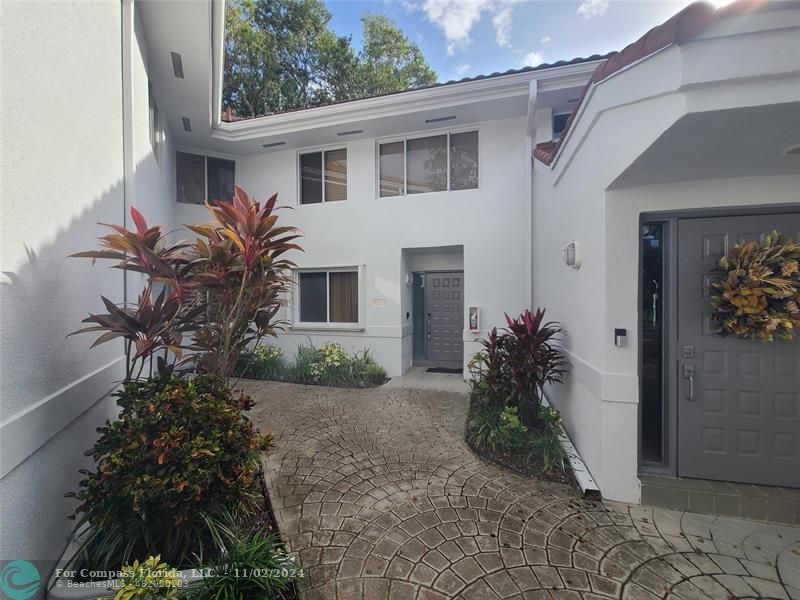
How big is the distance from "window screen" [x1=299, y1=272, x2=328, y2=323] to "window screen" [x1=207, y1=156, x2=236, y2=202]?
3.12 metres

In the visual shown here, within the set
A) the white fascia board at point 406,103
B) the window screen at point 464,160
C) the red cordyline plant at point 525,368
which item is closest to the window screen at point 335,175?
the white fascia board at point 406,103

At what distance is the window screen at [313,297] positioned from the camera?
777 cm

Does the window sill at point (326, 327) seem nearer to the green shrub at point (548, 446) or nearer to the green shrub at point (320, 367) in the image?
the green shrub at point (320, 367)

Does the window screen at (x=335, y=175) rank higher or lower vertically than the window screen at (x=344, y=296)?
higher

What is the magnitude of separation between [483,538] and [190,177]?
9.45 m

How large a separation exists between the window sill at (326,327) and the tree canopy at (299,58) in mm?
8649

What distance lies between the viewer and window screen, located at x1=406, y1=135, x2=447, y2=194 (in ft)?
23.2

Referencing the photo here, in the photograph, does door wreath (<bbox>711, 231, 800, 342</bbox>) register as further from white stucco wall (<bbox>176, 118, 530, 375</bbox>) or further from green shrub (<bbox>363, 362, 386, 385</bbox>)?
green shrub (<bbox>363, 362, 386, 385</bbox>)

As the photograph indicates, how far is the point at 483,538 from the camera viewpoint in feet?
7.95

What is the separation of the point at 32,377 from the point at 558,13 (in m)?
8.76

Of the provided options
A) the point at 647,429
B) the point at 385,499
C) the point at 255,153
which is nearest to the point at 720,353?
the point at 647,429

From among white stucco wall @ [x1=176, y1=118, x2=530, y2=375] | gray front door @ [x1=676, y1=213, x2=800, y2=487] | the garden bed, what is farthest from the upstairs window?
the garden bed

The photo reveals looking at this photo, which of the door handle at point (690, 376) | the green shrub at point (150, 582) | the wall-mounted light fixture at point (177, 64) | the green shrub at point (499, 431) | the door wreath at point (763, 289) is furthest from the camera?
the wall-mounted light fixture at point (177, 64)

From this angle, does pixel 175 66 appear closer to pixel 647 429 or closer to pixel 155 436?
pixel 155 436
